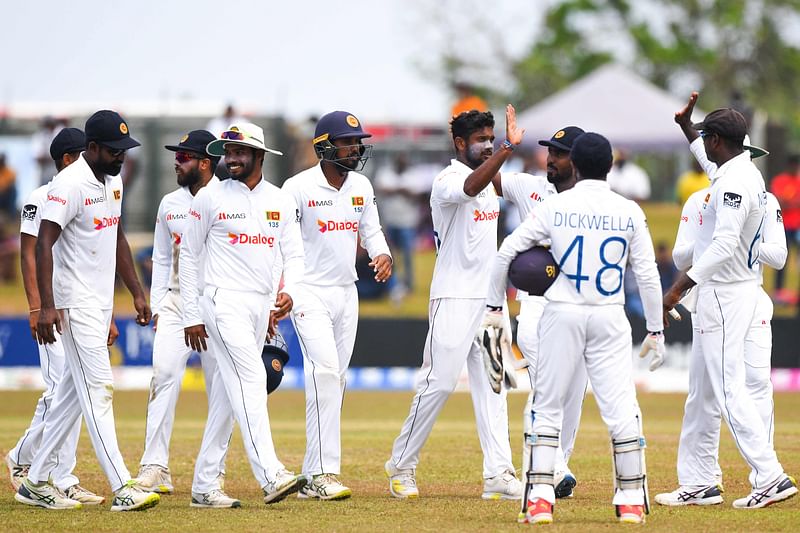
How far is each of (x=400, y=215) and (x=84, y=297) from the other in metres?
16.1

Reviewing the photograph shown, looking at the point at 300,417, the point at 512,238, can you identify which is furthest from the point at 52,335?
the point at 300,417

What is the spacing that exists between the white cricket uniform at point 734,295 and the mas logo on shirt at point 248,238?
A: 9.30 feet

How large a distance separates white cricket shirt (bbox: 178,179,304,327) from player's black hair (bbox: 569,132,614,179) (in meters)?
2.22

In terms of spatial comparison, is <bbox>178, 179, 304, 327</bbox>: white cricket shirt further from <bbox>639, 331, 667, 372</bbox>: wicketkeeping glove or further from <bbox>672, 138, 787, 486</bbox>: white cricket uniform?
<bbox>672, 138, 787, 486</bbox>: white cricket uniform

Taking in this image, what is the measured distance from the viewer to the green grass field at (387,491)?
866cm

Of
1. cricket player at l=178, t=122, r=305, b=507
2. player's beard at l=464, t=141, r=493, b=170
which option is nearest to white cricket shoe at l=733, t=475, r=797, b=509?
player's beard at l=464, t=141, r=493, b=170

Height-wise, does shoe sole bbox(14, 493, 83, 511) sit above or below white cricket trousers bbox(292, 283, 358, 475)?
below

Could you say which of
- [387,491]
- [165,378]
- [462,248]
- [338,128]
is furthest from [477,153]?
[165,378]

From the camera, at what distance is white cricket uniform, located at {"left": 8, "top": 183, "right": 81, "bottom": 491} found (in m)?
9.62

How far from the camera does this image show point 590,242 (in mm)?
8453

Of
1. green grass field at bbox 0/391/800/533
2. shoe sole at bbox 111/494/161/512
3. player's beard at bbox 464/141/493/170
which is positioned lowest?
green grass field at bbox 0/391/800/533

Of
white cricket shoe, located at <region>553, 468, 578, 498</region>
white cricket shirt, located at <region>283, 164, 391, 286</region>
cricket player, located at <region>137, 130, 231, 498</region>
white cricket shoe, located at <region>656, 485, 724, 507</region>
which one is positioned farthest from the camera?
cricket player, located at <region>137, 130, 231, 498</region>

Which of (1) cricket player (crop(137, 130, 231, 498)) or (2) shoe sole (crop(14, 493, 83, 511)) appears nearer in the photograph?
(2) shoe sole (crop(14, 493, 83, 511))

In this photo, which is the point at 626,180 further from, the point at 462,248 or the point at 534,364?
the point at 534,364
